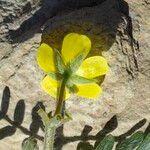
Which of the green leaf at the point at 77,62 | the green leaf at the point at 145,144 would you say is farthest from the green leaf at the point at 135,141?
the green leaf at the point at 77,62

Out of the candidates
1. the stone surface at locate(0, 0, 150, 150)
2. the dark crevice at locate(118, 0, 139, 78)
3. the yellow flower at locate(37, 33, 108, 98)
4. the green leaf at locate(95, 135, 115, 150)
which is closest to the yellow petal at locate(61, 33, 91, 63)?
Answer: the yellow flower at locate(37, 33, 108, 98)

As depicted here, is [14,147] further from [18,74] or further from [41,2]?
[41,2]

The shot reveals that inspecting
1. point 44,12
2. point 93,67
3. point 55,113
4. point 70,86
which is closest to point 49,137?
point 55,113

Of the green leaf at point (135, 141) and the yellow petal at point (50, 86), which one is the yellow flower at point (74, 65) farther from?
the green leaf at point (135, 141)

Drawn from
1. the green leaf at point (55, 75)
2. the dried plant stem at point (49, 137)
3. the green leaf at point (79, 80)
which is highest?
the green leaf at point (55, 75)

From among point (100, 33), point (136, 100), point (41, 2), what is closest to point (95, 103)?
point (136, 100)

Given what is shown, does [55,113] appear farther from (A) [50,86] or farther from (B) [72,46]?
(B) [72,46]

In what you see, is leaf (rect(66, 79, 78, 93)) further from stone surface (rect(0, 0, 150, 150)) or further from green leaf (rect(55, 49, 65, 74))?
stone surface (rect(0, 0, 150, 150))
